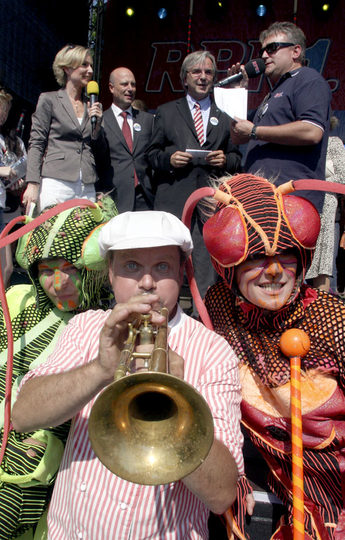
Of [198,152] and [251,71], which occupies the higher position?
[251,71]

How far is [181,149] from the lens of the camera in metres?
4.03

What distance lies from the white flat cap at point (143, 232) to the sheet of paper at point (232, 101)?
66.9 inches

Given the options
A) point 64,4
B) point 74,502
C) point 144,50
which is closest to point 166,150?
point 74,502

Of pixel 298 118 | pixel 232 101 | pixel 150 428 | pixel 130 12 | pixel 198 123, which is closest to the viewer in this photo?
pixel 150 428

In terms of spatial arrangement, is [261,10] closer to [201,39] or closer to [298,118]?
[201,39]

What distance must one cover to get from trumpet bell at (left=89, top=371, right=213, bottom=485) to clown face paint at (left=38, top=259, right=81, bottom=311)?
0.97 m

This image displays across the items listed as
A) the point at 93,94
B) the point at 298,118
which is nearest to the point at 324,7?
the point at 93,94

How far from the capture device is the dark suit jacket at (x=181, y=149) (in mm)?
3918

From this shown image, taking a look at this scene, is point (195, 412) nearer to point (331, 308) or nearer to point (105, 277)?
point (331, 308)

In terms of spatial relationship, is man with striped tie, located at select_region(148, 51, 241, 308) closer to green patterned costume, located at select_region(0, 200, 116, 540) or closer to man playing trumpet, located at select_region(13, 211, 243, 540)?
green patterned costume, located at select_region(0, 200, 116, 540)

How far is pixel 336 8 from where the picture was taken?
342 inches

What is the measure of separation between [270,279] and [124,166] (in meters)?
3.00

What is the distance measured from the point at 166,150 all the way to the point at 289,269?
244 cm

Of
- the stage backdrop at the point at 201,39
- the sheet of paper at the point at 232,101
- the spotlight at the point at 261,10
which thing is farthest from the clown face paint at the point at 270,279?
the spotlight at the point at 261,10
